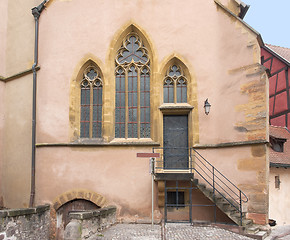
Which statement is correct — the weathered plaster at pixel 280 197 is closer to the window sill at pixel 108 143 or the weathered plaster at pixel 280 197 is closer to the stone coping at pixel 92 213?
the window sill at pixel 108 143

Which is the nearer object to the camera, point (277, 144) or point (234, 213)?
point (234, 213)

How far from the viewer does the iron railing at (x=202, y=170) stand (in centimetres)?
1016

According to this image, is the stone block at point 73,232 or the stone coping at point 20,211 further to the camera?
the stone coping at point 20,211

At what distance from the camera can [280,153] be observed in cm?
1402

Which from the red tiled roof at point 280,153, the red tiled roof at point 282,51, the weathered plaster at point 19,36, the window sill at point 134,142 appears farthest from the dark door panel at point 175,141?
the red tiled roof at point 282,51

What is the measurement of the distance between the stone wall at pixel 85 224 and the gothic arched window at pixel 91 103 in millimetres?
3040

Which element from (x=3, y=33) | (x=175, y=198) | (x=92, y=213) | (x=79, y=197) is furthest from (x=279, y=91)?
(x=3, y=33)

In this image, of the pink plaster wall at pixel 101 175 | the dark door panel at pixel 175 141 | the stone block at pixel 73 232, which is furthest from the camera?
the dark door panel at pixel 175 141

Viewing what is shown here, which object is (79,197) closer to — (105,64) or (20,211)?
(20,211)

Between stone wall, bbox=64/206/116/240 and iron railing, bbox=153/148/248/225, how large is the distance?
7.73 ft

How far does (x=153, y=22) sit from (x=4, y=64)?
6.54 metres

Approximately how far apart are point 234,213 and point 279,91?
9199 millimetres

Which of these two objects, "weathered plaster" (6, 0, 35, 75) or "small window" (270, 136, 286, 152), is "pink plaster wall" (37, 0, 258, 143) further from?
"small window" (270, 136, 286, 152)

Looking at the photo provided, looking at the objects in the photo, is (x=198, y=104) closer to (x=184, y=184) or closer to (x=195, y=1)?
(x=184, y=184)
